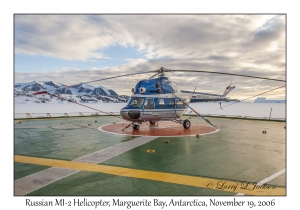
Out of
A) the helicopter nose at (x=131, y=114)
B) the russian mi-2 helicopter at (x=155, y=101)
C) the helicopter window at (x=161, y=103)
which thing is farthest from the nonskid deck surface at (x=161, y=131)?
the helicopter window at (x=161, y=103)

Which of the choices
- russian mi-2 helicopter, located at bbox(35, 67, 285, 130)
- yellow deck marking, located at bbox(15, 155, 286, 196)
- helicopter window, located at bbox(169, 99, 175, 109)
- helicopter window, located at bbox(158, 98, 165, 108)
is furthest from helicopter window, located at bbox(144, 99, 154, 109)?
yellow deck marking, located at bbox(15, 155, 286, 196)

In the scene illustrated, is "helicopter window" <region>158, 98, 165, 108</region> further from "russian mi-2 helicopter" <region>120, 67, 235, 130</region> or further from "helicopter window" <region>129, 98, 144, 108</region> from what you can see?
"helicopter window" <region>129, 98, 144, 108</region>

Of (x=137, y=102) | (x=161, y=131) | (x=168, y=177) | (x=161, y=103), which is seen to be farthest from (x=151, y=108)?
(x=168, y=177)

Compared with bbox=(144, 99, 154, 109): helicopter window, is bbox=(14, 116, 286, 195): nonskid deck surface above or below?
below

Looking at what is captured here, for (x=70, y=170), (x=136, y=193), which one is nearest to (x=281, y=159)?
(x=136, y=193)

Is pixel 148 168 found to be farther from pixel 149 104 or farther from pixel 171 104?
pixel 171 104

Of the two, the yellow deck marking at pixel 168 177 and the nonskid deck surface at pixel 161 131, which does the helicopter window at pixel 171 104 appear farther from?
the yellow deck marking at pixel 168 177
